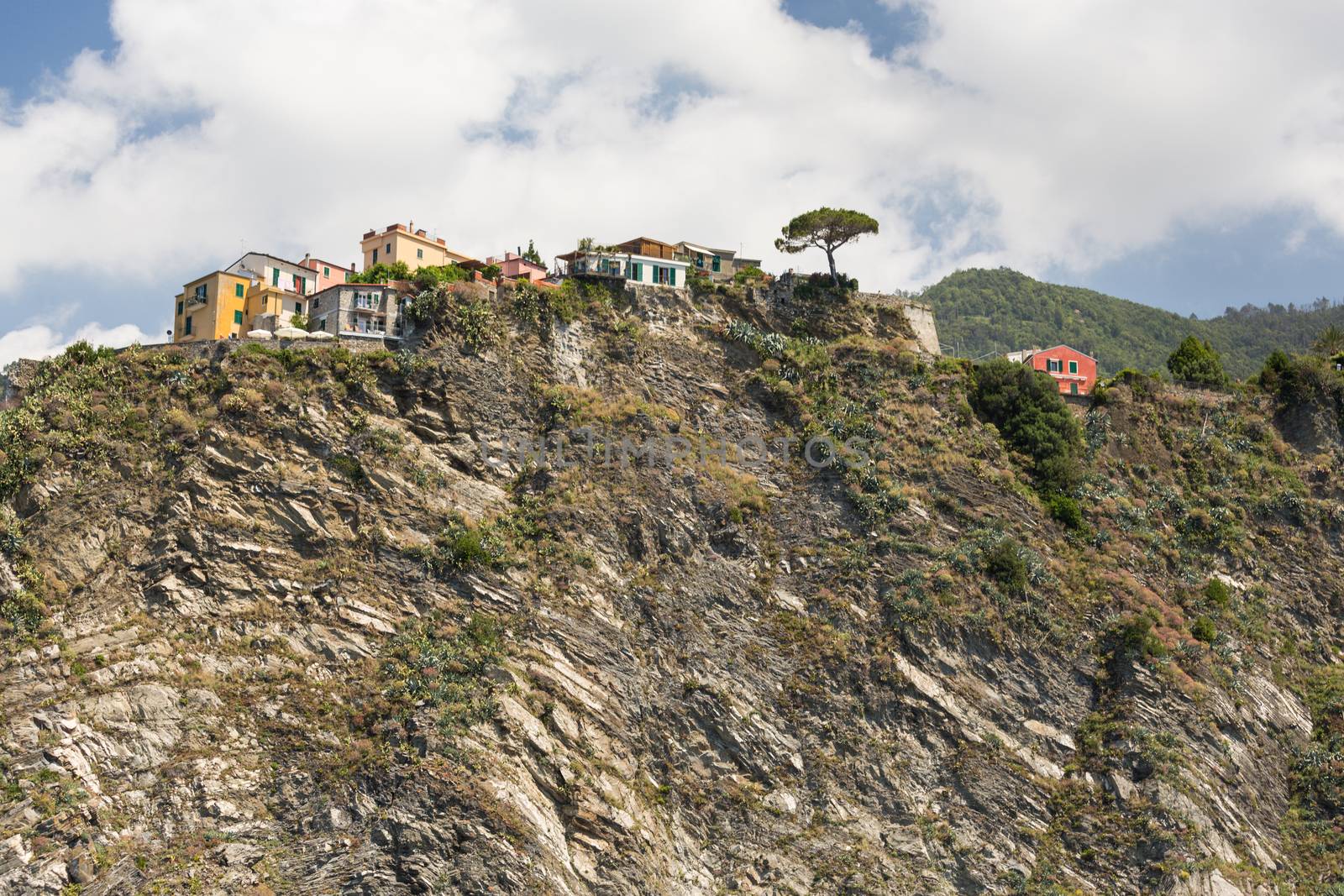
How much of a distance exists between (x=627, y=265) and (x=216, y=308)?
1984 centimetres

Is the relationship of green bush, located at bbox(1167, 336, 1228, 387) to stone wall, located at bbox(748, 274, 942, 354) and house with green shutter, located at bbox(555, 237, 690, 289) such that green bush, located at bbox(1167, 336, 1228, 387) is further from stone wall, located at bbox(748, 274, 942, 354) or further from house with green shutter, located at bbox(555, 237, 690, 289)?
house with green shutter, located at bbox(555, 237, 690, 289)

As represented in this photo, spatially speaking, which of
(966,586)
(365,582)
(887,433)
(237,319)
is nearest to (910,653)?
(966,586)

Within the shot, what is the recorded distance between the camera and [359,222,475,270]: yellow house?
60844 millimetres

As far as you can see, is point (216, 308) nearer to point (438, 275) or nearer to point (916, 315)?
point (438, 275)

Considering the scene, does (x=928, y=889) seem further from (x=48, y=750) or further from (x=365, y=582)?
(x=48, y=750)

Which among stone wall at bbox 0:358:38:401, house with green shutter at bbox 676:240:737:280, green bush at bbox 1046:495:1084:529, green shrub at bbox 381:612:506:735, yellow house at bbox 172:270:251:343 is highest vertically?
house with green shutter at bbox 676:240:737:280

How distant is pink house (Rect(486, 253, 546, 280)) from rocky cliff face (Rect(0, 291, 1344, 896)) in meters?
4.06

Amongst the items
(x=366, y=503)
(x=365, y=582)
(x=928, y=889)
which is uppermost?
(x=366, y=503)

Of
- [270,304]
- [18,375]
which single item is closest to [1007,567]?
[270,304]

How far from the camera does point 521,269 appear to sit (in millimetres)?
60531

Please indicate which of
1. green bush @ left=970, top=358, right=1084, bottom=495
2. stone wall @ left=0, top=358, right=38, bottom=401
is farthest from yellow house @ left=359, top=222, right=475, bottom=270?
green bush @ left=970, top=358, right=1084, bottom=495

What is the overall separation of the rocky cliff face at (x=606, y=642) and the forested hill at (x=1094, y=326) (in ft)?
337

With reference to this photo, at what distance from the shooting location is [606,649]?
44.8 meters

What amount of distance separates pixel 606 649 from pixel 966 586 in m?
16.0
